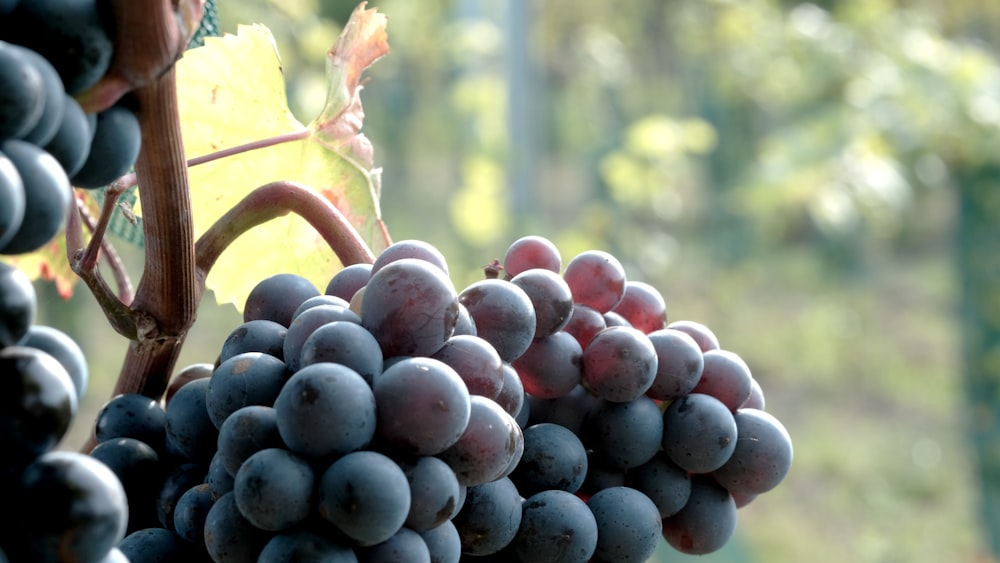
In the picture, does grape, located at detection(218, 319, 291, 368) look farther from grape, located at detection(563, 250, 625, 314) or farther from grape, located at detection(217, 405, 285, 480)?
grape, located at detection(563, 250, 625, 314)

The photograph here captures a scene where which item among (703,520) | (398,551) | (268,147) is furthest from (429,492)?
(268,147)

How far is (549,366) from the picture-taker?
0.55 m

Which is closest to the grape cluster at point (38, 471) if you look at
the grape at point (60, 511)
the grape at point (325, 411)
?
the grape at point (60, 511)

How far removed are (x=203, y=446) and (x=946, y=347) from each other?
5.51m

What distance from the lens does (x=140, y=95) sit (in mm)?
393

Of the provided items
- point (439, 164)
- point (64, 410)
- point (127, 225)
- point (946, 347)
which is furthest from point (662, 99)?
point (64, 410)

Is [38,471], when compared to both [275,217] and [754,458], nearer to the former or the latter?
[275,217]

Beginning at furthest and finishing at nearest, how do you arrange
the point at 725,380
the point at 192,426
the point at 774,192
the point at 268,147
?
the point at 774,192, the point at 268,147, the point at 725,380, the point at 192,426

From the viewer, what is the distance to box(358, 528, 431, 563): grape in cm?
43

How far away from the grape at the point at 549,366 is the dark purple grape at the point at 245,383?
0.14 metres

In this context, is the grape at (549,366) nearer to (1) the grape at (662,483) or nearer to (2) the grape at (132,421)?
(1) the grape at (662,483)

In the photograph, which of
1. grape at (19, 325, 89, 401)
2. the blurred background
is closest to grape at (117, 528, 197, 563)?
grape at (19, 325, 89, 401)

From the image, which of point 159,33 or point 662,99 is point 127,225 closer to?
point 159,33

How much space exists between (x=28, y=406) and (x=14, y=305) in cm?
3
